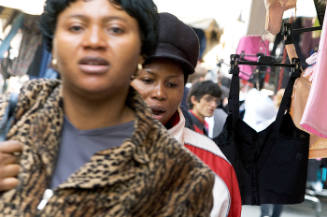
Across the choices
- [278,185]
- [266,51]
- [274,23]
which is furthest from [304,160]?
[266,51]

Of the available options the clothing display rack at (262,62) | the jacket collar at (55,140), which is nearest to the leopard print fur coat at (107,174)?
the jacket collar at (55,140)

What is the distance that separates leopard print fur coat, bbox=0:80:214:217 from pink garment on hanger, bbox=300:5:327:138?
1.44m

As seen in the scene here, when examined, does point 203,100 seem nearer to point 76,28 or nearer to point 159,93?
point 159,93

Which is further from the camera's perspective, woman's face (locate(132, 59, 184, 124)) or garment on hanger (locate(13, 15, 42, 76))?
garment on hanger (locate(13, 15, 42, 76))

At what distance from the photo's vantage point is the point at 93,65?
129cm

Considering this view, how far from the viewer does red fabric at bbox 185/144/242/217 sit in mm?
2314

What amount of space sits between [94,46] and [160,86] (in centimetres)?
105

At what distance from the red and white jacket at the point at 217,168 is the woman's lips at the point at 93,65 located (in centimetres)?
99

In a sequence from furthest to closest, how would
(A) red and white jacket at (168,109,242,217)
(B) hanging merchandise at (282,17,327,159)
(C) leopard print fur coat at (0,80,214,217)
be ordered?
(B) hanging merchandise at (282,17,327,159) < (A) red and white jacket at (168,109,242,217) < (C) leopard print fur coat at (0,80,214,217)

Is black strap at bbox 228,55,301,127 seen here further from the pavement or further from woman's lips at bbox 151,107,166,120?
the pavement

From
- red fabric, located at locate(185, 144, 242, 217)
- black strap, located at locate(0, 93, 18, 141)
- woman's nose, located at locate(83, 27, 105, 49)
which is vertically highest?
woman's nose, located at locate(83, 27, 105, 49)

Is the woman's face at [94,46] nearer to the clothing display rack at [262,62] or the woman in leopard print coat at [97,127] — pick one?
the woman in leopard print coat at [97,127]

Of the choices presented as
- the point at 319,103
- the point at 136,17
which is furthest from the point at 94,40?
the point at 319,103

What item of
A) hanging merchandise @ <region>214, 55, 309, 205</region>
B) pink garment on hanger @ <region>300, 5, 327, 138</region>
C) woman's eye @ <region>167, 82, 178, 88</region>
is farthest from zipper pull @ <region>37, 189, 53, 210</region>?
hanging merchandise @ <region>214, 55, 309, 205</region>
